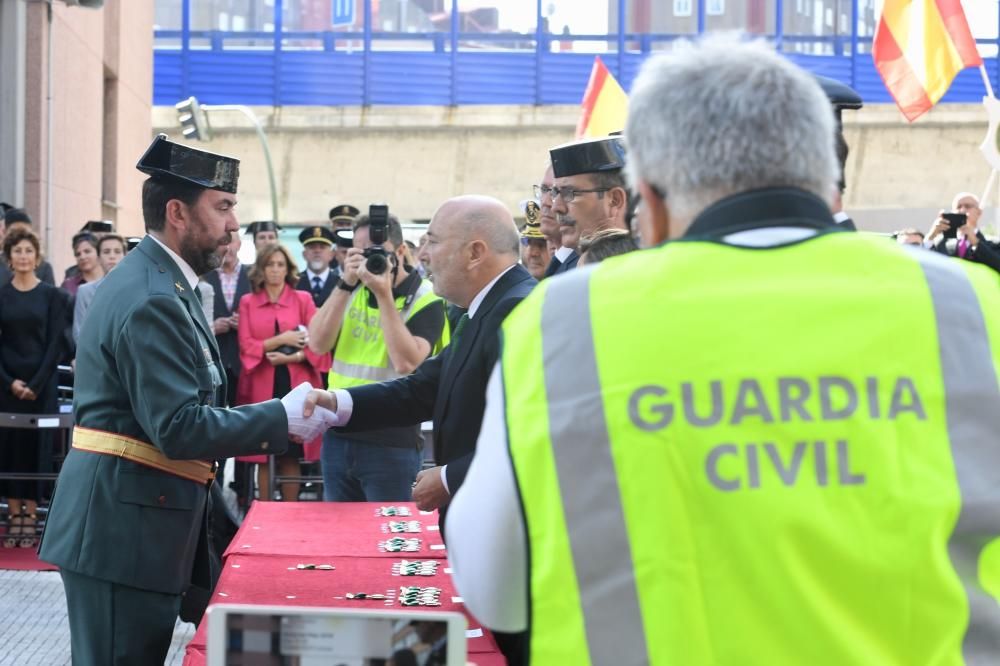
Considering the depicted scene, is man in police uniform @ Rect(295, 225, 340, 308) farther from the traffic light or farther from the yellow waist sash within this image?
the traffic light

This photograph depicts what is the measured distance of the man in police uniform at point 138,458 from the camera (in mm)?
3543

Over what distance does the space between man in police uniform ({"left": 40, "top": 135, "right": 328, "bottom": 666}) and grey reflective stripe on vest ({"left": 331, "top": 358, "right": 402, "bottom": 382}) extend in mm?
3217

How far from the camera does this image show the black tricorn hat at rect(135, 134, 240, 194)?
3.91 m

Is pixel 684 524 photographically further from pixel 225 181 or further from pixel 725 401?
pixel 225 181

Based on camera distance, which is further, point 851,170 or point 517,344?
point 851,170

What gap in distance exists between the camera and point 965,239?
9.99 m

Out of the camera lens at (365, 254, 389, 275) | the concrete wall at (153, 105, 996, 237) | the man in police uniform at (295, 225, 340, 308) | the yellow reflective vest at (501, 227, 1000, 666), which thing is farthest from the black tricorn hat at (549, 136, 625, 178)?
the concrete wall at (153, 105, 996, 237)

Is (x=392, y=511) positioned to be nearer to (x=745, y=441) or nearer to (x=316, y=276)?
(x=745, y=441)

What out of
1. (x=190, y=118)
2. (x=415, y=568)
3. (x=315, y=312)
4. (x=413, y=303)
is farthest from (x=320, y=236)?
(x=190, y=118)

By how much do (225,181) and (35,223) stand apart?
382 inches

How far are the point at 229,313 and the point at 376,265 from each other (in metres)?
3.35

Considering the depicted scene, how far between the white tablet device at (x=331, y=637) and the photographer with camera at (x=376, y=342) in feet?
14.7

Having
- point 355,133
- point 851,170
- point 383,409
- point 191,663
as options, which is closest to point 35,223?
point 383,409

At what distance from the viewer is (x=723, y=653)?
169 centimetres
